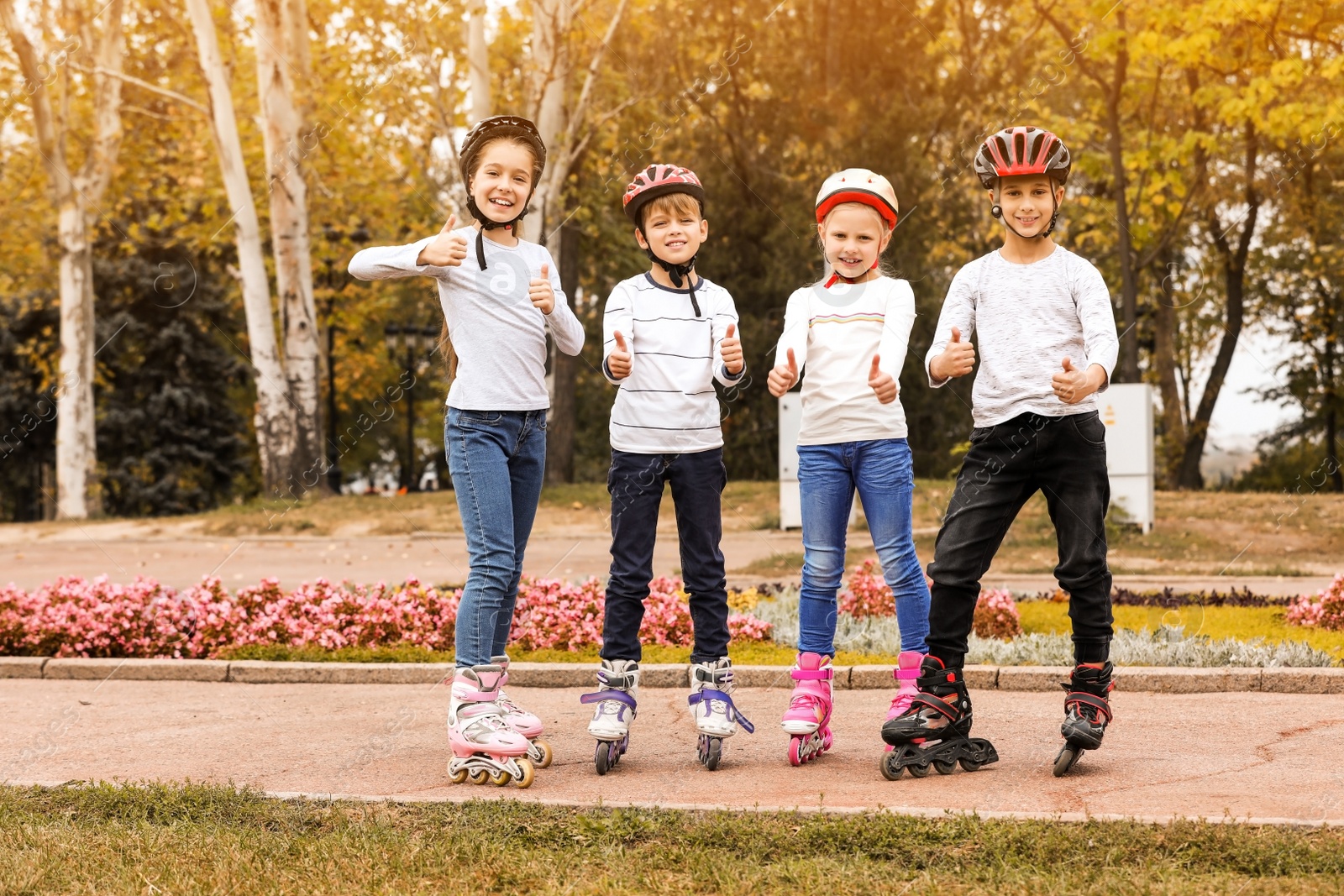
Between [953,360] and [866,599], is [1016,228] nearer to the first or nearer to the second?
[953,360]

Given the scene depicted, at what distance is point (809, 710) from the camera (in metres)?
4.78

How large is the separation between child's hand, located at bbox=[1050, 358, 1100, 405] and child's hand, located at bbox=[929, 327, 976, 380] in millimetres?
296

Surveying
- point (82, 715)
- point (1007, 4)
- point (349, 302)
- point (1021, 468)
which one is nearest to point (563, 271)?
point (1007, 4)

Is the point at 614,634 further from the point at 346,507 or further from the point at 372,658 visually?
the point at 346,507

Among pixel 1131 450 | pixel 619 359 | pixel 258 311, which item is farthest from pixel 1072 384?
pixel 258 311

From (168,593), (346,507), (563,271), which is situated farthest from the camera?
(563,271)

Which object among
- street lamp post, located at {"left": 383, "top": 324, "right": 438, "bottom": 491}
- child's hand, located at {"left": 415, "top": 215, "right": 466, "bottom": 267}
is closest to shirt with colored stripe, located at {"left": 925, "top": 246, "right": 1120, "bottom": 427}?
Answer: child's hand, located at {"left": 415, "top": 215, "right": 466, "bottom": 267}

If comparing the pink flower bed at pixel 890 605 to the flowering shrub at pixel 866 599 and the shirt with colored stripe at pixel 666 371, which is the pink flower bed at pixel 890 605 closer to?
the flowering shrub at pixel 866 599

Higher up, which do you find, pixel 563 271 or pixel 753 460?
pixel 563 271

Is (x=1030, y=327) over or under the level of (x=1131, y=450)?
over

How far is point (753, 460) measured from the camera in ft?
72.9

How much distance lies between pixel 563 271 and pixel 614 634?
17347 mm

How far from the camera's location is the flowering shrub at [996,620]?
7719 millimetres

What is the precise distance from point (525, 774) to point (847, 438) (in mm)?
1581
